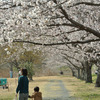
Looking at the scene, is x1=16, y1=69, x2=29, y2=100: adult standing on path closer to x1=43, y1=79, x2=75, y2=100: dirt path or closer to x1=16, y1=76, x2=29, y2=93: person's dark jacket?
x1=16, y1=76, x2=29, y2=93: person's dark jacket

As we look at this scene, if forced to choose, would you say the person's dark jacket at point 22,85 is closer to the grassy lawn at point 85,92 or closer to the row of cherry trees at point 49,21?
the row of cherry trees at point 49,21

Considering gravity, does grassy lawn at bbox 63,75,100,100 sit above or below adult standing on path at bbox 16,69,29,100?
below

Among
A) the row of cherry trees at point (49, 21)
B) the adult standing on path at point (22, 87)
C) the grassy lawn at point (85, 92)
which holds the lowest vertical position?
the grassy lawn at point (85, 92)

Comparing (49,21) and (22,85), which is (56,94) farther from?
(22,85)

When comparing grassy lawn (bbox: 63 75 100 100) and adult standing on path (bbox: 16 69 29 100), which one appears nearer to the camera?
adult standing on path (bbox: 16 69 29 100)

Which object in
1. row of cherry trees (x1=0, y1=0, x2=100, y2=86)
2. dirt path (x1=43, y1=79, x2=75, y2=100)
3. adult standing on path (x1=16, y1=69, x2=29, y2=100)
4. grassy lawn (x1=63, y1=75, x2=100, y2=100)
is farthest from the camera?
grassy lawn (x1=63, y1=75, x2=100, y2=100)

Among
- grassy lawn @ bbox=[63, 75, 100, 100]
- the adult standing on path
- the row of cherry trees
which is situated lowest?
grassy lawn @ bbox=[63, 75, 100, 100]

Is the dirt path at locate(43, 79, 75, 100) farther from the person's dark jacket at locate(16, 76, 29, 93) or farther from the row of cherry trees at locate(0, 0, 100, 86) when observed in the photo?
the person's dark jacket at locate(16, 76, 29, 93)

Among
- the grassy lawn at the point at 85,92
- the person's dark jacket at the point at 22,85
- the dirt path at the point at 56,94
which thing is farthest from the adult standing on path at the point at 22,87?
the grassy lawn at the point at 85,92

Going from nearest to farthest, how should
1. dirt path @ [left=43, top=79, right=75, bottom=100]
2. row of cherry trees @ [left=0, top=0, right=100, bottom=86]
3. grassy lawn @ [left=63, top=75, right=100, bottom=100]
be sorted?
row of cherry trees @ [left=0, top=0, right=100, bottom=86] < dirt path @ [left=43, top=79, right=75, bottom=100] < grassy lawn @ [left=63, top=75, right=100, bottom=100]

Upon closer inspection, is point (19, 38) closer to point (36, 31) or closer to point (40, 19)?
point (36, 31)

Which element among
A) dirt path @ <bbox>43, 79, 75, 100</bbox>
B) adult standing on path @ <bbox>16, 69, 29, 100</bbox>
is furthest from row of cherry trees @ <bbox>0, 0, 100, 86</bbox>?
dirt path @ <bbox>43, 79, 75, 100</bbox>

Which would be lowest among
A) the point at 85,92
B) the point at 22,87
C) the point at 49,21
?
the point at 85,92

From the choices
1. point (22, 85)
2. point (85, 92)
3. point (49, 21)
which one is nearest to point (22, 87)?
point (22, 85)
